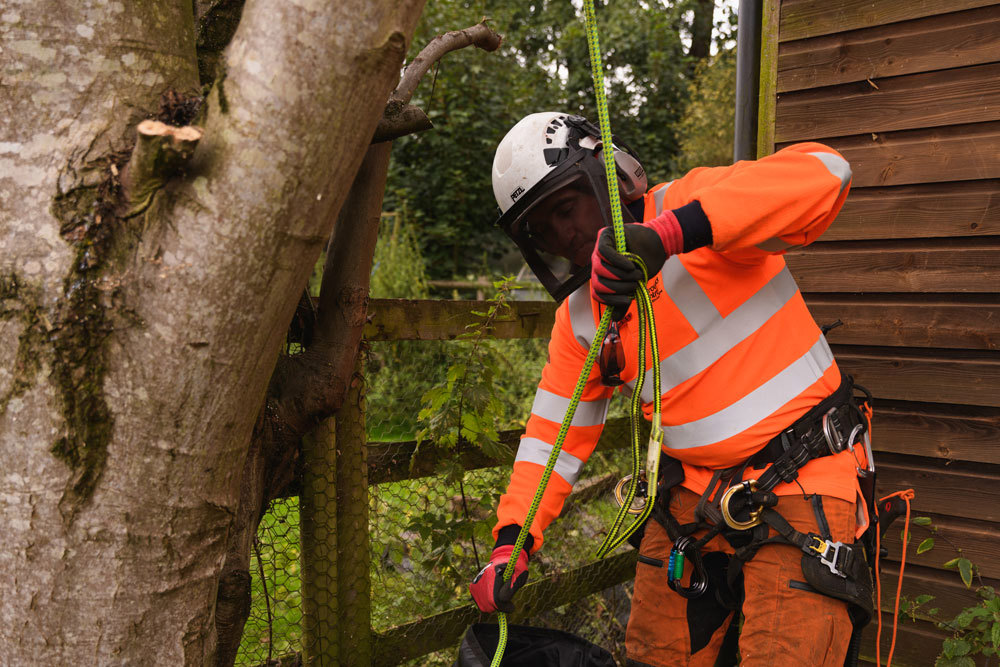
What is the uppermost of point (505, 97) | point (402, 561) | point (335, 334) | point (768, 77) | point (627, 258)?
point (505, 97)

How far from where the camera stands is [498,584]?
1.91 meters

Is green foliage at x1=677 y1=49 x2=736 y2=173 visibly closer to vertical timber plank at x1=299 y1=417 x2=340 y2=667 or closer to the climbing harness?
the climbing harness

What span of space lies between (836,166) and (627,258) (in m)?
0.63

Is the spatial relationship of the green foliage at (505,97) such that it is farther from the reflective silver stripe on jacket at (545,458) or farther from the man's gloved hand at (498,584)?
the man's gloved hand at (498,584)

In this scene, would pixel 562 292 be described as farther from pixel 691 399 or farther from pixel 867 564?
pixel 867 564

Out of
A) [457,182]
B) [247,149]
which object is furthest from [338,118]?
[457,182]

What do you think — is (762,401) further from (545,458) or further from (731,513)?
(545,458)

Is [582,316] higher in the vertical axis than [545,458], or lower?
higher

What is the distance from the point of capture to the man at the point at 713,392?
1695 millimetres

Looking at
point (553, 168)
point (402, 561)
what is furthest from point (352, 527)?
point (553, 168)

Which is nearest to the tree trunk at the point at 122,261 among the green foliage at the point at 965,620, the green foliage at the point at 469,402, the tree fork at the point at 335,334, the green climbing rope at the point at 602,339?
the green climbing rope at the point at 602,339

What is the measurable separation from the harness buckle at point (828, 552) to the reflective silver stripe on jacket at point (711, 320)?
0.51 m

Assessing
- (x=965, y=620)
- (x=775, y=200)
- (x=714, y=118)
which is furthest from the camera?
(x=714, y=118)

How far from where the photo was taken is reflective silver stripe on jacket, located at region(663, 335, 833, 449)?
192 centimetres
